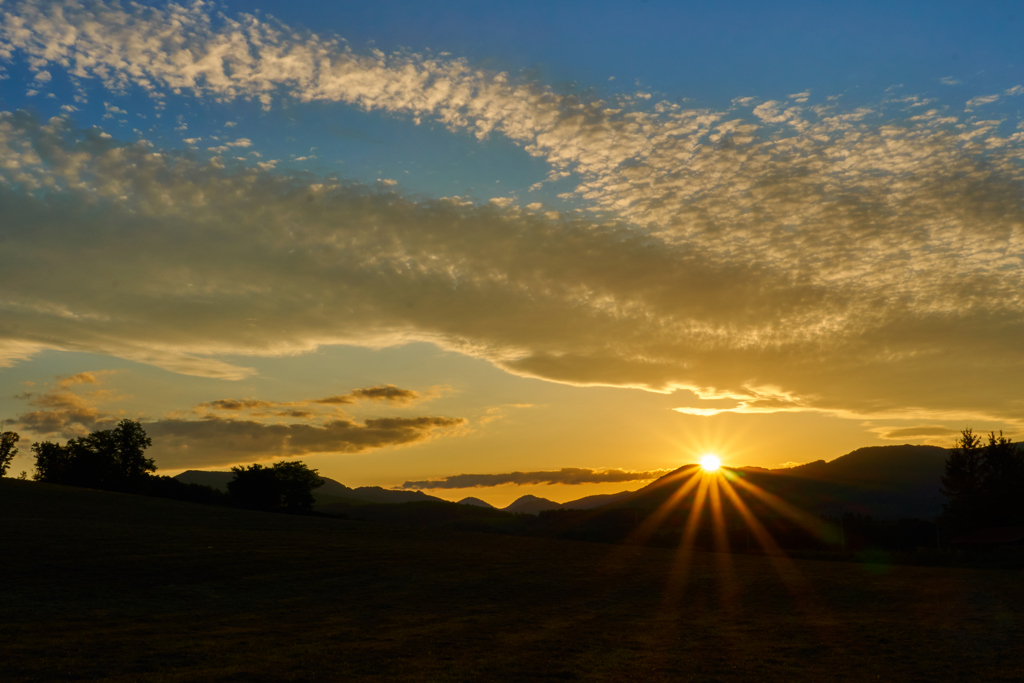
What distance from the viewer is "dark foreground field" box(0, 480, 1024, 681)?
17422 millimetres

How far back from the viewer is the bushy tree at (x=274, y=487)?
3792 inches

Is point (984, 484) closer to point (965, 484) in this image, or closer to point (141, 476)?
point (965, 484)

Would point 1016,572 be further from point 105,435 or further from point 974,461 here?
point 105,435

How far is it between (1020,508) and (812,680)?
84.5 meters

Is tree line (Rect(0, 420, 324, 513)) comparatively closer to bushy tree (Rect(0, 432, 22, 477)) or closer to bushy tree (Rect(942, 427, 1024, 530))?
bushy tree (Rect(0, 432, 22, 477))

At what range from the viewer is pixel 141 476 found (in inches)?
4235

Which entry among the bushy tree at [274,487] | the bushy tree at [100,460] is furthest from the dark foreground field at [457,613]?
the bushy tree at [100,460]

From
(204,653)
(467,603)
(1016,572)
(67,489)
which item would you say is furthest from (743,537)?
(67,489)

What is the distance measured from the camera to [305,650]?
62.1 ft

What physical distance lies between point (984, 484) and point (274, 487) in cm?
9615

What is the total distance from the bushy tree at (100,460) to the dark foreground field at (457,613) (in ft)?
194

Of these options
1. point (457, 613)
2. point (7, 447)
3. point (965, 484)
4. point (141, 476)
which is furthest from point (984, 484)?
point (7, 447)

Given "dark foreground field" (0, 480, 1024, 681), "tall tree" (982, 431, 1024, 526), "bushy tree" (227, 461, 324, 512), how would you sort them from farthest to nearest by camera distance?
"bushy tree" (227, 461, 324, 512)
"tall tree" (982, 431, 1024, 526)
"dark foreground field" (0, 480, 1024, 681)

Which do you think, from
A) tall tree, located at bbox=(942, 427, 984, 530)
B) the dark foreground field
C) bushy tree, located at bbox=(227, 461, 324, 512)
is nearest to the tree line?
bushy tree, located at bbox=(227, 461, 324, 512)
